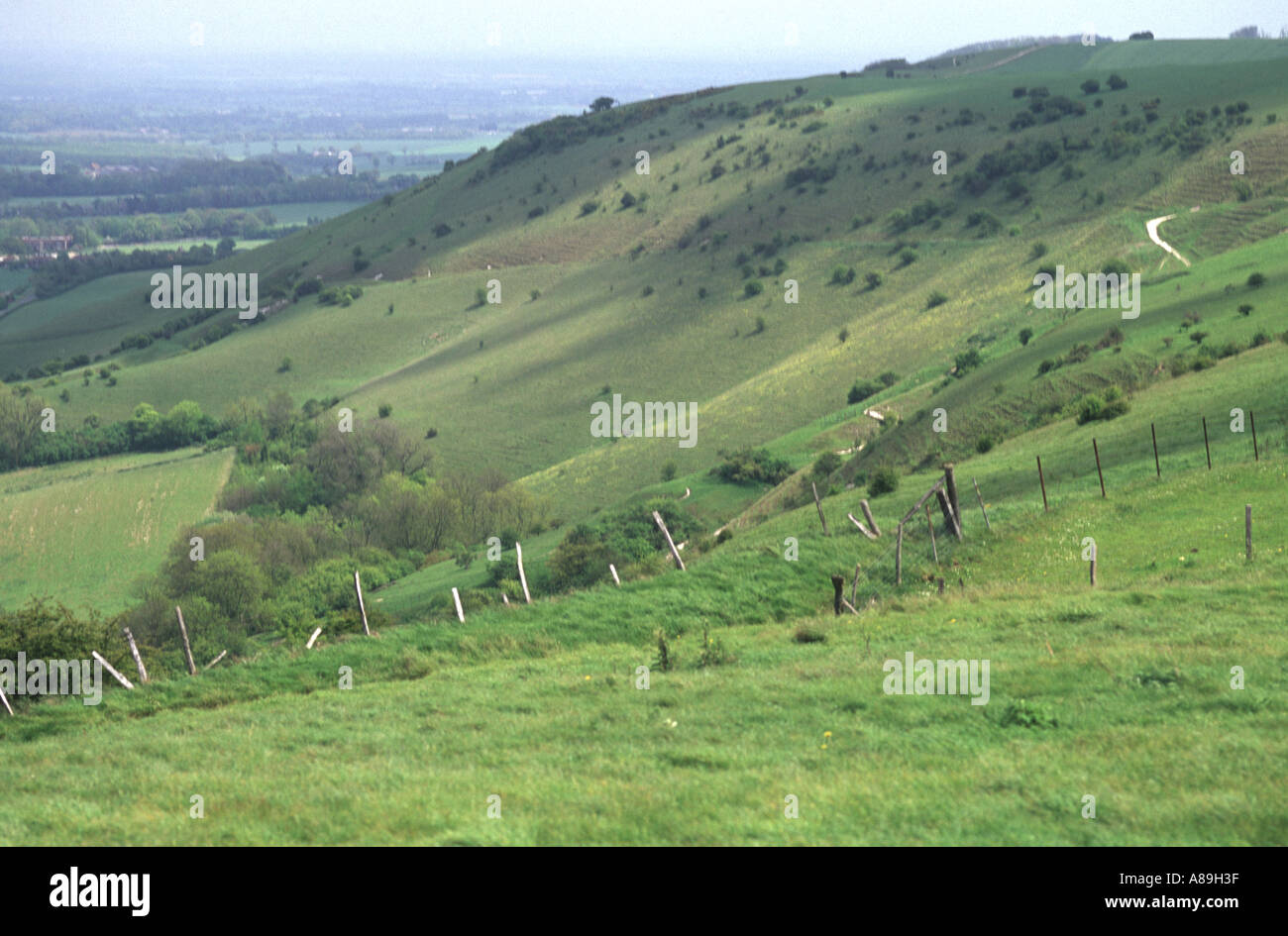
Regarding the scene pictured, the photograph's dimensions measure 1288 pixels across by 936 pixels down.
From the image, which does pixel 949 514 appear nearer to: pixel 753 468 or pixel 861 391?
pixel 753 468

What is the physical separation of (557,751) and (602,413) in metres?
68.4

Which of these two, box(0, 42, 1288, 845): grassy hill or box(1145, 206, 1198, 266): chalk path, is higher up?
box(1145, 206, 1198, 266): chalk path

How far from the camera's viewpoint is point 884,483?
30.8 meters

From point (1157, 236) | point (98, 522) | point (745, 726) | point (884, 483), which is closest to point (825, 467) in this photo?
point (884, 483)

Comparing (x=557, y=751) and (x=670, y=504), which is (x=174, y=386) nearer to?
(x=670, y=504)

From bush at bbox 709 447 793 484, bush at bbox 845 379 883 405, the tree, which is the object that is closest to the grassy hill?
bush at bbox 709 447 793 484

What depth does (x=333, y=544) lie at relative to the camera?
67.7 meters

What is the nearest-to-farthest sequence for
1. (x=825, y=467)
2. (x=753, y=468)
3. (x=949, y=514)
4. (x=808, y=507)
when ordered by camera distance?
(x=949, y=514), (x=808, y=507), (x=825, y=467), (x=753, y=468)

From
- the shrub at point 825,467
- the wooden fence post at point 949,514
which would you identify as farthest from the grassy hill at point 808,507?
the shrub at point 825,467

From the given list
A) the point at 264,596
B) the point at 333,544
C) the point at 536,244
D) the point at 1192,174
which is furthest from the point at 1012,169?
the point at 264,596

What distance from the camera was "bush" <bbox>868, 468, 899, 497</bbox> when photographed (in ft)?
101

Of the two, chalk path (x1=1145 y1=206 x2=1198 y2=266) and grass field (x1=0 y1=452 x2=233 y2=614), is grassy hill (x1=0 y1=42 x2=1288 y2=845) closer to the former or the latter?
grass field (x1=0 y1=452 x2=233 y2=614)

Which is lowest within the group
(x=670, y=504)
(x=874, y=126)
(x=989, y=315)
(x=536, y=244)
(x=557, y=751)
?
(x=670, y=504)

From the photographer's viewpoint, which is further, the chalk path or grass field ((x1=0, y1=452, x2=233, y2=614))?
grass field ((x1=0, y1=452, x2=233, y2=614))
